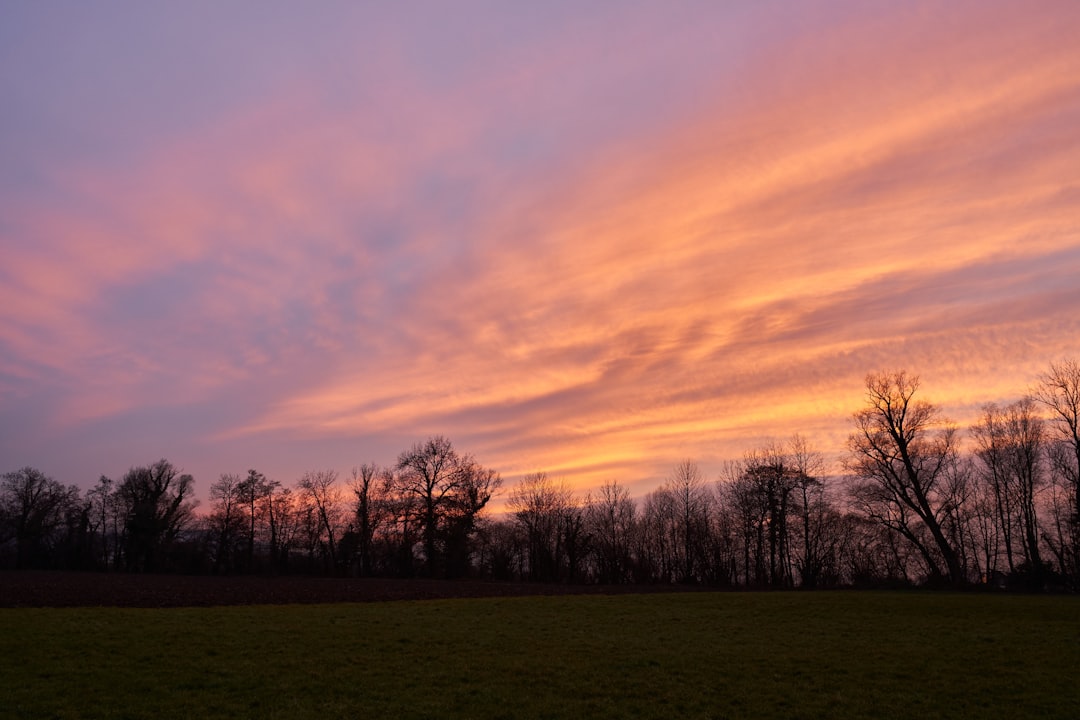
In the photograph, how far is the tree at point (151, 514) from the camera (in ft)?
304

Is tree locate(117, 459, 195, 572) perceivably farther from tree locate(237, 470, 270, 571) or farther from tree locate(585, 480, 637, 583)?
tree locate(585, 480, 637, 583)

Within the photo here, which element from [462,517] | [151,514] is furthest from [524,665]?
[151,514]

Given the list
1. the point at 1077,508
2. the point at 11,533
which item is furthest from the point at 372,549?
the point at 1077,508

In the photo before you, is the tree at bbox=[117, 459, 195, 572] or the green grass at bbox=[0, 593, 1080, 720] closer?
the green grass at bbox=[0, 593, 1080, 720]

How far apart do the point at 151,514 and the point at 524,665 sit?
96.0m

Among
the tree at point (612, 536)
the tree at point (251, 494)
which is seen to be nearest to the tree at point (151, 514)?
the tree at point (251, 494)

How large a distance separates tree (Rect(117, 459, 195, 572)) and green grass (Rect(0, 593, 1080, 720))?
76122 millimetres

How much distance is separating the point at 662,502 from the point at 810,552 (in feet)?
87.6

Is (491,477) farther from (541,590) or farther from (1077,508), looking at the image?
(1077,508)

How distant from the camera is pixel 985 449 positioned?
71625 millimetres

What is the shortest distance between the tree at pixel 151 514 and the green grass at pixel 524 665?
7612 centimetres

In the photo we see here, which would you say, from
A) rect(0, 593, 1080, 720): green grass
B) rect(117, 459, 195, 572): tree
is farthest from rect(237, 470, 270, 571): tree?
rect(0, 593, 1080, 720): green grass

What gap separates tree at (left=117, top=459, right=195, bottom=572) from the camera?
92.8 meters

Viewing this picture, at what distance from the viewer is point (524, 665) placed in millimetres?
18953
